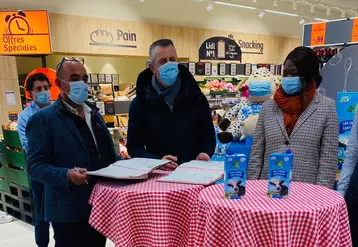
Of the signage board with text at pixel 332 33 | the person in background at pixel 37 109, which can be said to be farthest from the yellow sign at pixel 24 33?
the signage board with text at pixel 332 33

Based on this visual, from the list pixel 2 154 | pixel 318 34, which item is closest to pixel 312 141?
pixel 2 154

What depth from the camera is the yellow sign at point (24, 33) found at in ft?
18.9

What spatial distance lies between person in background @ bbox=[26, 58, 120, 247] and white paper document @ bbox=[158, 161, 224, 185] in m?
0.48

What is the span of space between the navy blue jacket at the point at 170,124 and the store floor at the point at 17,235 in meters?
1.98

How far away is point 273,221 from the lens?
117 cm

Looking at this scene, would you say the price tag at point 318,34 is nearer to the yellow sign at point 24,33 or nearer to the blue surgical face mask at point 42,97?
the blue surgical face mask at point 42,97

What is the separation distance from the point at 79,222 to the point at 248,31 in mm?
10376

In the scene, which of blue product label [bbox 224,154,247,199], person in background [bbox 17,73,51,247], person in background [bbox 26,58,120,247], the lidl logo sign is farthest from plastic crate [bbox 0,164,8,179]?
the lidl logo sign

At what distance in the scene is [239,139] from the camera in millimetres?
3119

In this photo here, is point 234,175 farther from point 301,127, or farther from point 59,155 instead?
point 59,155

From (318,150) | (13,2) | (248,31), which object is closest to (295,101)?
(318,150)

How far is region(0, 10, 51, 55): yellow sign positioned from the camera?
575 centimetres

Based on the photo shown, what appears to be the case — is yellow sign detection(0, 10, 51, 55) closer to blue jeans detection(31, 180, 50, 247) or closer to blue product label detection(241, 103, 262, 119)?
blue jeans detection(31, 180, 50, 247)

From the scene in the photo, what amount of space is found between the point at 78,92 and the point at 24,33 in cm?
484
